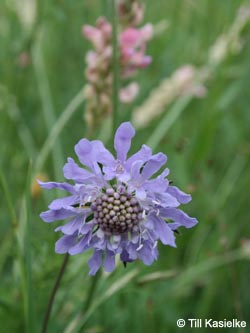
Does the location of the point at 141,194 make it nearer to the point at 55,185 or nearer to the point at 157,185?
the point at 157,185

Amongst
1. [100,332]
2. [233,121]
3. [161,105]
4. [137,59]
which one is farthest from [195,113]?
[100,332]

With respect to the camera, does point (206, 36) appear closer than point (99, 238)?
No

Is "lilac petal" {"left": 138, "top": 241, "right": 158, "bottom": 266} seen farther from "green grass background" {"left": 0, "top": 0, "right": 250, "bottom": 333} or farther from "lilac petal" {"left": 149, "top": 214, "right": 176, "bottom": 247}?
"green grass background" {"left": 0, "top": 0, "right": 250, "bottom": 333}

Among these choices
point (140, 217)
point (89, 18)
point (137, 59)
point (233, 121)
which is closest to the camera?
point (140, 217)

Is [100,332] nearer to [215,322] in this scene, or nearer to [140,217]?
[215,322]

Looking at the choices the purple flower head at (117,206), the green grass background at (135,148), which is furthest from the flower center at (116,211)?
the green grass background at (135,148)

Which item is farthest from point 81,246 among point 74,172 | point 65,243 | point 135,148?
point 135,148
